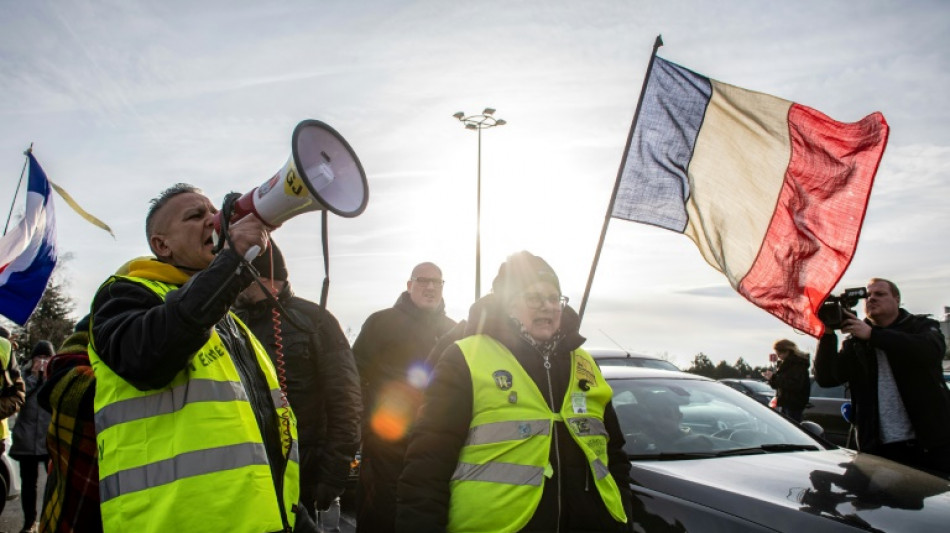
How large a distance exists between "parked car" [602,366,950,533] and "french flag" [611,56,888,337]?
2.40ft

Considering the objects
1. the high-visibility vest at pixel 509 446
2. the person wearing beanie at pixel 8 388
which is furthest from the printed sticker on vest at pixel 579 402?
the person wearing beanie at pixel 8 388

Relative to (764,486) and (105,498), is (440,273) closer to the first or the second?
(764,486)

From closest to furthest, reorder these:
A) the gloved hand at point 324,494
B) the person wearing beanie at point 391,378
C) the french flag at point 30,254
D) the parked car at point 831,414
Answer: the gloved hand at point 324,494, the person wearing beanie at point 391,378, the french flag at point 30,254, the parked car at point 831,414

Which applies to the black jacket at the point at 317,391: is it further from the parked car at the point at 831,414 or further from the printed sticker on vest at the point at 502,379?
the parked car at the point at 831,414

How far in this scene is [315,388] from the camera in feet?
10.9

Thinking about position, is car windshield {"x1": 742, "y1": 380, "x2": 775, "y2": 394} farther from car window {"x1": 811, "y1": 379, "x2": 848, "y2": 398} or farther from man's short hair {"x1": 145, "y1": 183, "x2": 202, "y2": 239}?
man's short hair {"x1": 145, "y1": 183, "x2": 202, "y2": 239}

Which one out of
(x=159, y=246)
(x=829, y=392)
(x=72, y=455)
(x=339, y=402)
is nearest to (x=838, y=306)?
(x=339, y=402)

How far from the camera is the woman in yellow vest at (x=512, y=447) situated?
7.57 feet

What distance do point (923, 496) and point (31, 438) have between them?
667 centimetres

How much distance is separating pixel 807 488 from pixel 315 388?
2289mm

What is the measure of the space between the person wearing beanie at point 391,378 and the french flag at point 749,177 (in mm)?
1363

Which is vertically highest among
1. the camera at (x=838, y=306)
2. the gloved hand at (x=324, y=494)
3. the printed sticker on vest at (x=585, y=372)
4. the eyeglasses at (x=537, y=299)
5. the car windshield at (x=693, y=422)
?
the eyeglasses at (x=537, y=299)

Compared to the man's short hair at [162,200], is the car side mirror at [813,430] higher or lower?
lower

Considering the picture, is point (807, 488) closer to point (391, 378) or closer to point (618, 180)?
point (618, 180)
